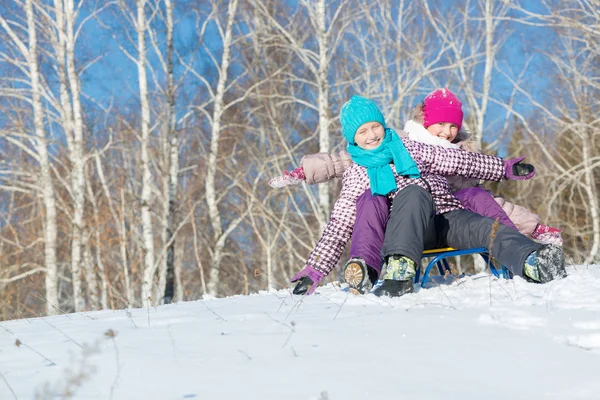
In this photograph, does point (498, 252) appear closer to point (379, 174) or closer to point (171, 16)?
point (379, 174)

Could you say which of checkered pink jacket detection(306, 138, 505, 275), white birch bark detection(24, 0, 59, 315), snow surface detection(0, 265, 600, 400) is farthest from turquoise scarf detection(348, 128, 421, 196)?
white birch bark detection(24, 0, 59, 315)

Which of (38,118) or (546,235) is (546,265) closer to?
(546,235)

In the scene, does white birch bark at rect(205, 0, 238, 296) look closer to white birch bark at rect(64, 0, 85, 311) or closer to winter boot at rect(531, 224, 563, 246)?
white birch bark at rect(64, 0, 85, 311)

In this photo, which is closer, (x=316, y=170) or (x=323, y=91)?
(x=316, y=170)

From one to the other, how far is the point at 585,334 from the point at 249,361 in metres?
1.00

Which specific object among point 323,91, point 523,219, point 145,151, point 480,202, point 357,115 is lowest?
point 523,219

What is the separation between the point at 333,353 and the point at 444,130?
2439mm

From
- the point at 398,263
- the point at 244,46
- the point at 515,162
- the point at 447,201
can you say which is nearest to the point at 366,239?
the point at 398,263

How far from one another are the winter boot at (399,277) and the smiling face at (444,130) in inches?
49.8

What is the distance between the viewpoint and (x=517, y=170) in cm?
353

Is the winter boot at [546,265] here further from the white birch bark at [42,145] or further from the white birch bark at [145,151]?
the white birch bark at [42,145]

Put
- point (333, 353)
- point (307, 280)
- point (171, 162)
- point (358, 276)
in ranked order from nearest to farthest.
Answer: point (333, 353), point (358, 276), point (307, 280), point (171, 162)

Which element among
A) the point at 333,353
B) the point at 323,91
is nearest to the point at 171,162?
the point at 323,91

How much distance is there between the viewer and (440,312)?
2.34 m
